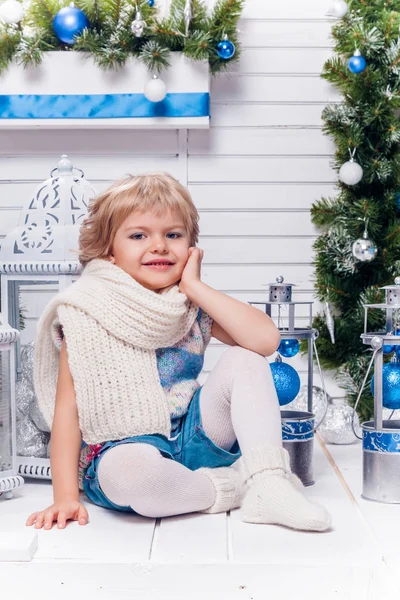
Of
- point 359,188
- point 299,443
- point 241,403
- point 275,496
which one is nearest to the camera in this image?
point 275,496

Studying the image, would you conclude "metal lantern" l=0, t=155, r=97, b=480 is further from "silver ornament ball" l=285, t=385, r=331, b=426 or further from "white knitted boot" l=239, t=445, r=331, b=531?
"silver ornament ball" l=285, t=385, r=331, b=426

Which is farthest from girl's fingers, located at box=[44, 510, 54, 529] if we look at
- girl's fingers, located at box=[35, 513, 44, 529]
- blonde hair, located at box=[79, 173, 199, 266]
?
blonde hair, located at box=[79, 173, 199, 266]

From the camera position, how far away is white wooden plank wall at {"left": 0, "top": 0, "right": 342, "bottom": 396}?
260cm

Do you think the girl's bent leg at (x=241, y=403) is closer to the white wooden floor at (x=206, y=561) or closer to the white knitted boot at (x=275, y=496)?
the white knitted boot at (x=275, y=496)

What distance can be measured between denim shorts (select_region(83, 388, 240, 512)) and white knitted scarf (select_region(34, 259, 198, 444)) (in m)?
0.02

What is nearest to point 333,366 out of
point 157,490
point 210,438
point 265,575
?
point 210,438

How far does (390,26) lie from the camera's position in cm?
243

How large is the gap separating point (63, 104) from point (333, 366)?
4.00 feet

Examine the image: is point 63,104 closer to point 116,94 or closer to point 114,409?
point 116,94

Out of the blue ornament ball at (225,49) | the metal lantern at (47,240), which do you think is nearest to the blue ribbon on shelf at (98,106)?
the blue ornament ball at (225,49)

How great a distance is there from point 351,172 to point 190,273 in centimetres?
100

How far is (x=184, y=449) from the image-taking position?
1.60 metres

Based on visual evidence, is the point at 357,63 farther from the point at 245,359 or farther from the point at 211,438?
the point at 211,438

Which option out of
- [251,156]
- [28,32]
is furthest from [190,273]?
[28,32]
